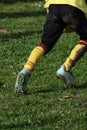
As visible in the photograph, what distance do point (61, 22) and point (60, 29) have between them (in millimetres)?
98

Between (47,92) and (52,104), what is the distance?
0.67 m

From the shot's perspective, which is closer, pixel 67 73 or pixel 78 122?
pixel 78 122

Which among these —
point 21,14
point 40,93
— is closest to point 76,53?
point 40,93

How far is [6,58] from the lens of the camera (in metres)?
11.2

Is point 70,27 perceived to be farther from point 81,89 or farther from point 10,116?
point 10,116

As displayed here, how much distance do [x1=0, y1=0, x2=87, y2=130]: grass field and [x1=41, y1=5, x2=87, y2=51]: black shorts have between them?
0.74m

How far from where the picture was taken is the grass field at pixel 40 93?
6.85 metres

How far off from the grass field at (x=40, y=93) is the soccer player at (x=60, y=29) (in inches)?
9.5

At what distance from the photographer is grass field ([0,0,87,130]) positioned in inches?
270

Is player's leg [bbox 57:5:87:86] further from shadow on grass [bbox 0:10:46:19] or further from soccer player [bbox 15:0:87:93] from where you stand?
shadow on grass [bbox 0:10:46:19]

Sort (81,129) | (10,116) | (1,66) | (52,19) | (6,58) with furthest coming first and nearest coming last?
1. (6,58)
2. (1,66)
3. (52,19)
4. (10,116)
5. (81,129)

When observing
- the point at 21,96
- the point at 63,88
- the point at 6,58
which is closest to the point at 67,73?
the point at 63,88

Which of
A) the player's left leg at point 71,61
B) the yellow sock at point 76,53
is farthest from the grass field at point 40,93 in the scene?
the yellow sock at point 76,53

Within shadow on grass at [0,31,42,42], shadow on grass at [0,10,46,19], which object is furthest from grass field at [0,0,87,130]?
shadow on grass at [0,10,46,19]
